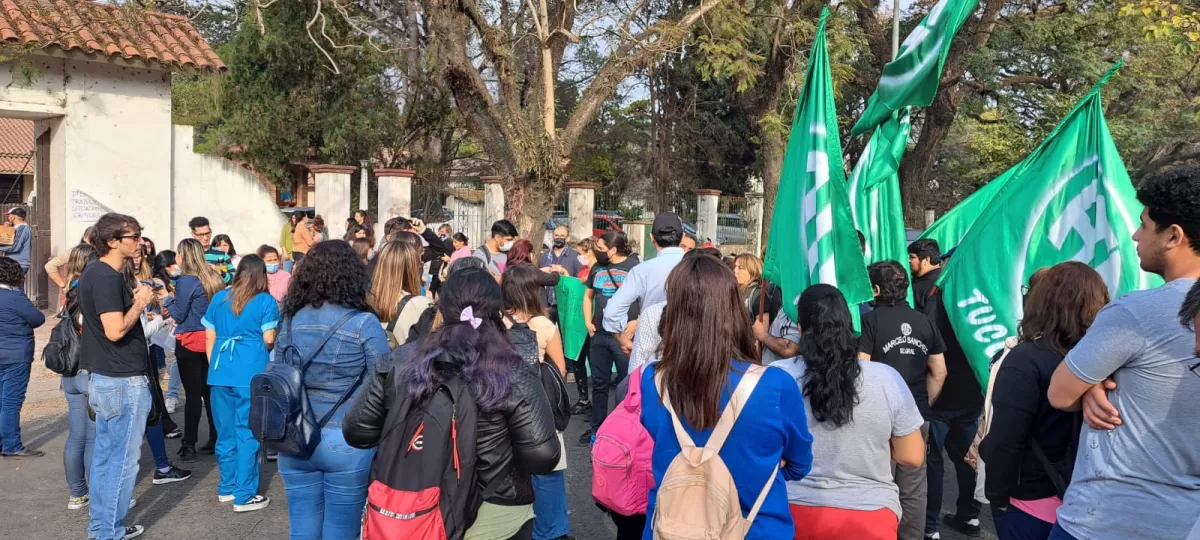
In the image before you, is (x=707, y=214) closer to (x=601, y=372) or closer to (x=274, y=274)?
(x=601, y=372)

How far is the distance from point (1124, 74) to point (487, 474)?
22.2m

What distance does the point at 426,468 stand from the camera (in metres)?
2.69

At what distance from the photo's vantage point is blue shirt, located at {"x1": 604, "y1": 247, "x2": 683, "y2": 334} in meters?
5.50

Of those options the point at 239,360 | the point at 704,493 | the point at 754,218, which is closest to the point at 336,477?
the point at 704,493

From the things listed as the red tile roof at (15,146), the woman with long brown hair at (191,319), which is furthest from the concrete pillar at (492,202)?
the red tile roof at (15,146)

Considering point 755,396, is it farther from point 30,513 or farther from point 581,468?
point 30,513

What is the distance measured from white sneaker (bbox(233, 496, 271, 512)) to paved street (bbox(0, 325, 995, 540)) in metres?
0.04

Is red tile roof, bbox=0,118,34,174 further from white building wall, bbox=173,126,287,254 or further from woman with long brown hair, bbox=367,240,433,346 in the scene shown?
woman with long brown hair, bbox=367,240,433,346

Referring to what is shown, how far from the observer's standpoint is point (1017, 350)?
114 inches

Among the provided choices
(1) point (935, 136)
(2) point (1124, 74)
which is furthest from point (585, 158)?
(2) point (1124, 74)

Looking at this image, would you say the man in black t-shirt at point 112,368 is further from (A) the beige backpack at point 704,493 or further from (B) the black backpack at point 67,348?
(A) the beige backpack at point 704,493

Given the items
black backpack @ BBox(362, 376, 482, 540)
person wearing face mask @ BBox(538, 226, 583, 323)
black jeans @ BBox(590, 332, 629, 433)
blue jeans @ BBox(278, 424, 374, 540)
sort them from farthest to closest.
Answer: person wearing face mask @ BBox(538, 226, 583, 323) < black jeans @ BBox(590, 332, 629, 433) < blue jeans @ BBox(278, 424, 374, 540) < black backpack @ BBox(362, 376, 482, 540)

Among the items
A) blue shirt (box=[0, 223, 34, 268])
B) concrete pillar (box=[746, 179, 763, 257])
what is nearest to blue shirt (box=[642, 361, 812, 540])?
blue shirt (box=[0, 223, 34, 268])

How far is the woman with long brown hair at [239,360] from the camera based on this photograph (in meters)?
5.23
